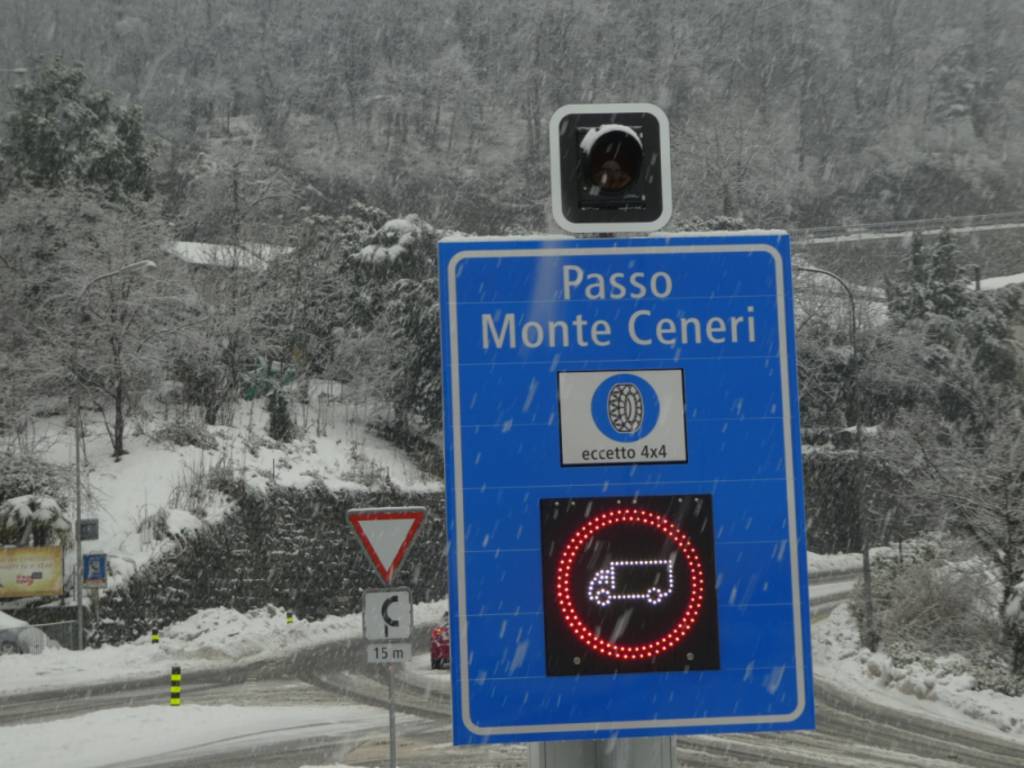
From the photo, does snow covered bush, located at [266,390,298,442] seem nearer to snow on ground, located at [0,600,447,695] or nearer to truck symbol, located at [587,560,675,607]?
snow on ground, located at [0,600,447,695]

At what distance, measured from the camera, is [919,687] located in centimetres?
2075

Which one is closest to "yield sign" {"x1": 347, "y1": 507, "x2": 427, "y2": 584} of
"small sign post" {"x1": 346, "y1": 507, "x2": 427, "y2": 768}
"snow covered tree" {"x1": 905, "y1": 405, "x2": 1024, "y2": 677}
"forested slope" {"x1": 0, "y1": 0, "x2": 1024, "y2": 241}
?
"small sign post" {"x1": 346, "y1": 507, "x2": 427, "y2": 768}

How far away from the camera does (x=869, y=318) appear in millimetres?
54688

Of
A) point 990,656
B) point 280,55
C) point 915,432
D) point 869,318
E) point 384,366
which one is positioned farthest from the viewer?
point 280,55

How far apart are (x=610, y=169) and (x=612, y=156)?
0.04 meters

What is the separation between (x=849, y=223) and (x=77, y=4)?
242 ft

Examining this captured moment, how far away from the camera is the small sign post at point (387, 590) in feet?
37.4

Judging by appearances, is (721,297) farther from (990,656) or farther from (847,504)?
(847,504)

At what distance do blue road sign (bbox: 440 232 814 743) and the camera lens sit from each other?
27 centimetres

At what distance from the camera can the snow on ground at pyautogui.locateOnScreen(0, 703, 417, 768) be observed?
598 inches

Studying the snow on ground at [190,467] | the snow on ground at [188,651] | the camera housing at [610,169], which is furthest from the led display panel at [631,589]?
the snow on ground at [190,467]

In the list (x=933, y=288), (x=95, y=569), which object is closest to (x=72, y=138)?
(x=95, y=569)

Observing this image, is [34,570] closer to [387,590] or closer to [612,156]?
[387,590]

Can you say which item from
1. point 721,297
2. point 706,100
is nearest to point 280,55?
point 706,100
